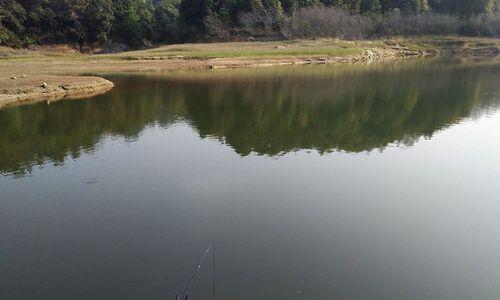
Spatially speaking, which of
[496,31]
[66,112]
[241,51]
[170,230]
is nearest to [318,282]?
[170,230]

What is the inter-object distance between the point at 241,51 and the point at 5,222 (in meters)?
59.8

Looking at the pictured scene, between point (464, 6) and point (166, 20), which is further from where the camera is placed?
point (464, 6)

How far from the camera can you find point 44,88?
115 feet

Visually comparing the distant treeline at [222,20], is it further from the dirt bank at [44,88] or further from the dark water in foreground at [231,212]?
the dark water in foreground at [231,212]

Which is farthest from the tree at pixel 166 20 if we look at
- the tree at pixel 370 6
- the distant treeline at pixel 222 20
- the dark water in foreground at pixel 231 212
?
the dark water in foreground at pixel 231 212

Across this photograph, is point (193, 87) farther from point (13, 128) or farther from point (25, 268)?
point (25, 268)

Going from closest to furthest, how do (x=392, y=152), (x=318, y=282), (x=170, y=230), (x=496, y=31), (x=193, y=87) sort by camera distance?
(x=318, y=282) < (x=170, y=230) < (x=392, y=152) < (x=193, y=87) < (x=496, y=31)

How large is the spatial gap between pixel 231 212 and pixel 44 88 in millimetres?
27790

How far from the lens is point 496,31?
357ft

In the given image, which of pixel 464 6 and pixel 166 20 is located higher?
pixel 464 6

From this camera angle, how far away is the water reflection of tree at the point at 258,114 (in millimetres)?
22234

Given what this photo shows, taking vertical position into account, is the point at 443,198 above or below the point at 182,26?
below

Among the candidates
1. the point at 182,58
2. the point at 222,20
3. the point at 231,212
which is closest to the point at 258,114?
the point at 231,212

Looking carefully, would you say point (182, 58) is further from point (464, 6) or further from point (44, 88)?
point (464, 6)
